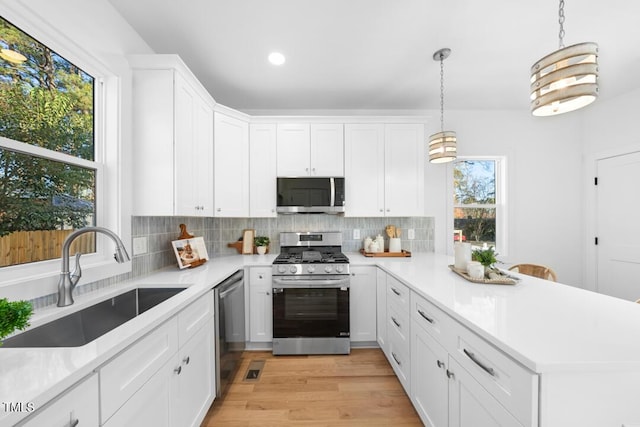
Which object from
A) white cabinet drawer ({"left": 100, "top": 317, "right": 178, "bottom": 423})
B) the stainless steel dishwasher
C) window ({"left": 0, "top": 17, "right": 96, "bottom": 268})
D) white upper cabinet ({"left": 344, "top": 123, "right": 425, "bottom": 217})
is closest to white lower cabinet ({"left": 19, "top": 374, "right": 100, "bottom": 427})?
white cabinet drawer ({"left": 100, "top": 317, "right": 178, "bottom": 423})

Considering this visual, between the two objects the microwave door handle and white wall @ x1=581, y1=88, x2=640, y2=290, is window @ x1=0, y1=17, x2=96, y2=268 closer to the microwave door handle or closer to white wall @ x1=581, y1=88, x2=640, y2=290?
the microwave door handle

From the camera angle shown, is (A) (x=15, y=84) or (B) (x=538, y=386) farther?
(A) (x=15, y=84)

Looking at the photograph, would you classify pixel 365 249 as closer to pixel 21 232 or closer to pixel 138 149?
pixel 138 149

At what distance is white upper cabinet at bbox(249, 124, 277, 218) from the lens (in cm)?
274

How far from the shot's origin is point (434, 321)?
136 cm

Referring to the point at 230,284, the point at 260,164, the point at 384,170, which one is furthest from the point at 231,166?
the point at 384,170

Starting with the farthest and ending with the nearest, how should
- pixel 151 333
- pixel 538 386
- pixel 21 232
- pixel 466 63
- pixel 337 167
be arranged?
pixel 337 167 < pixel 466 63 < pixel 21 232 < pixel 151 333 < pixel 538 386

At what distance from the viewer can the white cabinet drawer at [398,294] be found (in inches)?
70.2

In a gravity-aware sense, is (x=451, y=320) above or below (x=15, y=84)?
below

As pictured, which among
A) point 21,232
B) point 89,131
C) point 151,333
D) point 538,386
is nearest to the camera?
point 538,386

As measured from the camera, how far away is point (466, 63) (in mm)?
2209

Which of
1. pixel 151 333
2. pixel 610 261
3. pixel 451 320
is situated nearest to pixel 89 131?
pixel 151 333

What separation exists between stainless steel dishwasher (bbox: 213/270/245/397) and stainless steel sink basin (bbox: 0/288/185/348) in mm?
352

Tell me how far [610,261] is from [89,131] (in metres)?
5.14
